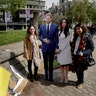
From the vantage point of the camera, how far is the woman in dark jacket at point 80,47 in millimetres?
7184

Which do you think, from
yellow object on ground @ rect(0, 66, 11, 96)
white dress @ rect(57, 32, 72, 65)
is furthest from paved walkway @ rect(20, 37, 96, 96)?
yellow object on ground @ rect(0, 66, 11, 96)

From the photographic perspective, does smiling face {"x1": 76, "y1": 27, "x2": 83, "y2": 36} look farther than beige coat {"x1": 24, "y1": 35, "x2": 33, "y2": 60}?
No

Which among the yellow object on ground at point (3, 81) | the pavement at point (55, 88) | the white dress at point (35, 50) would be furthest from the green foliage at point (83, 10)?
the yellow object on ground at point (3, 81)

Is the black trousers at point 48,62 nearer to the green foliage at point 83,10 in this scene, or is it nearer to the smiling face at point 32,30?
the smiling face at point 32,30

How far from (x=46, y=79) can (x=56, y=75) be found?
762mm

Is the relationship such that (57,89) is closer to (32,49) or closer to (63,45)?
(63,45)

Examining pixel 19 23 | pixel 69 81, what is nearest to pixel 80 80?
pixel 69 81

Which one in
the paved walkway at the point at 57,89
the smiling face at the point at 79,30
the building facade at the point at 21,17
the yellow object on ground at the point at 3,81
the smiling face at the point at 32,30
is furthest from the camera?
the building facade at the point at 21,17

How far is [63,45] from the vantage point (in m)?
7.56

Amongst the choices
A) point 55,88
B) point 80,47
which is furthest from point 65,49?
point 55,88

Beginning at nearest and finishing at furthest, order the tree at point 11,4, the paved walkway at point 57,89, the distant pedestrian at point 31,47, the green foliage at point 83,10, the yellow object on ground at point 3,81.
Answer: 1. the yellow object on ground at point 3,81
2. the paved walkway at point 57,89
3. the distant pedestrian at point 31,47
4. the tree at point 11,4
5. the green foliage at point 83,10

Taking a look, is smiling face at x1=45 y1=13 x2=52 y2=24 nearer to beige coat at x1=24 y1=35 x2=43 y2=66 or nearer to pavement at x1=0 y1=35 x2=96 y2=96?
beige coat at x1=24 y1=35 x2=43 y2=66

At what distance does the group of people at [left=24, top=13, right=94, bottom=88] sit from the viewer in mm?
7230

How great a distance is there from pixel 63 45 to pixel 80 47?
1.62 ft
